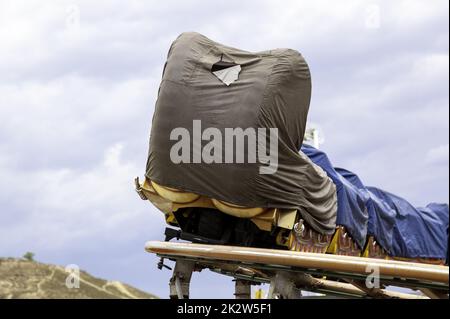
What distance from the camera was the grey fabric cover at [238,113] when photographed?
31.9ft

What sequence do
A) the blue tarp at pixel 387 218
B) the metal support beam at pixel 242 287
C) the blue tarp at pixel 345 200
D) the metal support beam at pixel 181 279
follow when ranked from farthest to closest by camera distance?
1. the metal support beam at pixel 242 287
2. the blue tarp at pixel 387 218
3. the blue tarp at pixel 345 200
4. the metal support beam at pixel 181 279

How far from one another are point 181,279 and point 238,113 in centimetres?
257

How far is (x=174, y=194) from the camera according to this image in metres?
10.2

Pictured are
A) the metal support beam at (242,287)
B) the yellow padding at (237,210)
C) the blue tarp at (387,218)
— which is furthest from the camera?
the metal support beam at (242,287)

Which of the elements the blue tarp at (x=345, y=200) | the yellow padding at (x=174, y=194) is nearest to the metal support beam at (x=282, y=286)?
the yellow padding at (x=174, y=194)

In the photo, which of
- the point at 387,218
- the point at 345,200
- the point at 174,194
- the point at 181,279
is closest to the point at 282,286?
the point at 174,194

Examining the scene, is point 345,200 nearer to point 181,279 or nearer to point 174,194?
point 181,279

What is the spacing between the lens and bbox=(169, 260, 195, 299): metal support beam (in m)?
10.6

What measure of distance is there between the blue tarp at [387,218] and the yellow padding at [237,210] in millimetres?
2531

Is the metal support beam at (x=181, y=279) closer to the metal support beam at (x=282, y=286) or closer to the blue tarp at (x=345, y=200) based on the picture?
the metal support beam at (x=282, y=286)

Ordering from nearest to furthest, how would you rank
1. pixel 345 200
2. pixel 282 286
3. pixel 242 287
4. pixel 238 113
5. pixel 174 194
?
1. pixel 282 286
2. pixel 238 113
3. pixel 174 194
4. pixel 345 200
5. pixel 242 287
